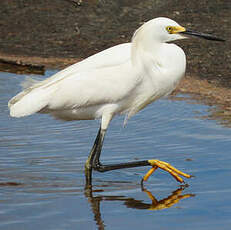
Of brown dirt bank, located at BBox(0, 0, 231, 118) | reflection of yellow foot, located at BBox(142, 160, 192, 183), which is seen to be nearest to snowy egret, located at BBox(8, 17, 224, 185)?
reflection of yellow foot, located at BBox(142, 160, 192, 183)

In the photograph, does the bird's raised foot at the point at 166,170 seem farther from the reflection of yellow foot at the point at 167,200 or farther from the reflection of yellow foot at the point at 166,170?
the reflection of yellow foot at the point at 167,200

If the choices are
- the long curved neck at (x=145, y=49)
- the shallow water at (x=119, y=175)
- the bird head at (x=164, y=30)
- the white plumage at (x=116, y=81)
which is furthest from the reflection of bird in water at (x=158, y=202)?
the bird head at (x=164, y=30)

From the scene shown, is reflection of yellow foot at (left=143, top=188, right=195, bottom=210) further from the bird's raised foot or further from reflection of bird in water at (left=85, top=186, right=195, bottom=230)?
the bird's raised foot

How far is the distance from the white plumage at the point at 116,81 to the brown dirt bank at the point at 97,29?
3807 mm

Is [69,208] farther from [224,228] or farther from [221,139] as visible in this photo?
[221,139]

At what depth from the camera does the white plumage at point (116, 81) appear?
586 centimetres

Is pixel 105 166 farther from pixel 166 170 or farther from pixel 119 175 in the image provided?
pixel 166 170

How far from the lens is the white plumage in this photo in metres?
5.86

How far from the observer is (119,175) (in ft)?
20.8

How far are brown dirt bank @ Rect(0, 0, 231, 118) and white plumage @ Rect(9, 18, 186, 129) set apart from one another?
150 inches

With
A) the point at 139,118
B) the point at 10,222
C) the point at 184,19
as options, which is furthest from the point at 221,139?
the point at 184,19

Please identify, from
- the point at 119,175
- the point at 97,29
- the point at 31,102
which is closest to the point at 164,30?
the point at 31,102

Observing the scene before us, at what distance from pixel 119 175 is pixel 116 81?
97cm

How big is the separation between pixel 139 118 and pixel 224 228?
3.41 metres
